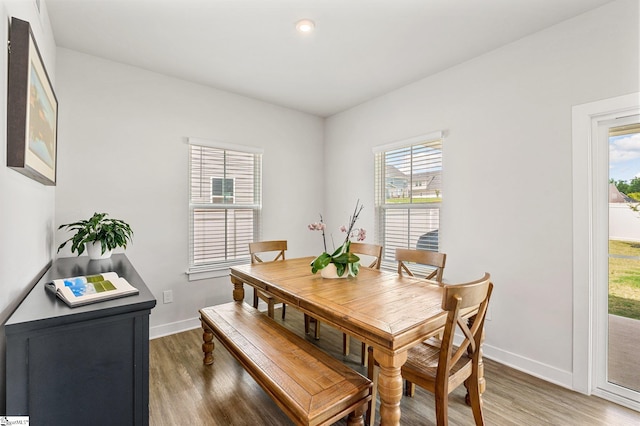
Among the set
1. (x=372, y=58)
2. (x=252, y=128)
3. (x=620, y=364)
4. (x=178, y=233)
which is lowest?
(x=620, y=364)

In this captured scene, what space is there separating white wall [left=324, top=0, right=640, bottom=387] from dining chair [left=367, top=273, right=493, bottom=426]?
1.03 m

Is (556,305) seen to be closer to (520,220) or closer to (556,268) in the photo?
(556,268)

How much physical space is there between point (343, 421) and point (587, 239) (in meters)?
2.15

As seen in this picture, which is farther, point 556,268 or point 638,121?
point 556,268

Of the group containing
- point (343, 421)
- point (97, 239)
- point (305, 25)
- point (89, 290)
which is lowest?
point (343, 421)

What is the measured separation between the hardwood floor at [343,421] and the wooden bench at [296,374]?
43 cm

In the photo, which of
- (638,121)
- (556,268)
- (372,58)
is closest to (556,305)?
(556,268)

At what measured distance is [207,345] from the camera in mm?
2490

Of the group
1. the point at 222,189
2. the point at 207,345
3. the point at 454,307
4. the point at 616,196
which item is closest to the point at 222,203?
the point at 222,189

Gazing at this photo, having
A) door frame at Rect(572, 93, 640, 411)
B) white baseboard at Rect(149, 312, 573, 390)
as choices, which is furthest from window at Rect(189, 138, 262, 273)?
door frame at Rect(572, 93, 640, 411)

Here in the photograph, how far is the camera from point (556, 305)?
2.29 m

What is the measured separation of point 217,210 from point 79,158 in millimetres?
1373

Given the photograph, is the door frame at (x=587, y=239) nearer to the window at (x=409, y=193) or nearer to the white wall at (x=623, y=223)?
the white wall at (x=623, y=223)

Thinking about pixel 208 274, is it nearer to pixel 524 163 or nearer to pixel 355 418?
pixel 355 418
